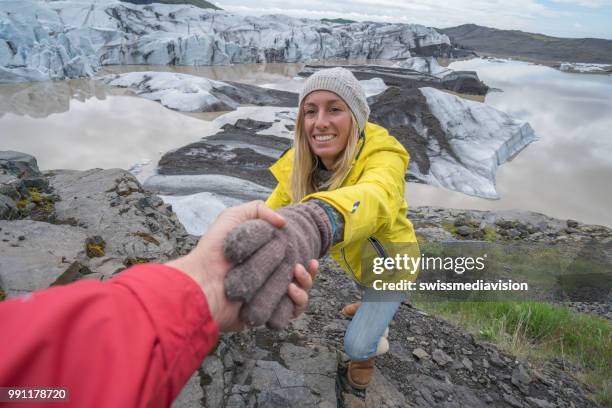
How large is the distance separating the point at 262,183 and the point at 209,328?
10.9 m

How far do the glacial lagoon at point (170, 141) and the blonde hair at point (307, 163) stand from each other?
10.7 metres

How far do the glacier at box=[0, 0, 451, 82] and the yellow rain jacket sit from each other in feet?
94.5

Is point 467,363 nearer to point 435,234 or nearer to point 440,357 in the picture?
point 440,357

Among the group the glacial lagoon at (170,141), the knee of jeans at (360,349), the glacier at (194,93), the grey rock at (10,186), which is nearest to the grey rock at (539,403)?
the knee of jeans at (360,349)

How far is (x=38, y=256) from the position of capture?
3.32 meters

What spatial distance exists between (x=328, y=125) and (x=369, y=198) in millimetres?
1049

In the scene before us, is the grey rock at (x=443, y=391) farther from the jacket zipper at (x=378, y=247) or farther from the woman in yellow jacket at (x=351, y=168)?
the jacket zipper at (x=378, y=247)

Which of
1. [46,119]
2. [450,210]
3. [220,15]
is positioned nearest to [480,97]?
[450,210]

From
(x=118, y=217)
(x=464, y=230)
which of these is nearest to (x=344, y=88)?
(x=118, y=217)

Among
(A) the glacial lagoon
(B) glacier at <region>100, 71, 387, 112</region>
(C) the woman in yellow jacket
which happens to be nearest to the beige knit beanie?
(C) the woman in yellow jacket

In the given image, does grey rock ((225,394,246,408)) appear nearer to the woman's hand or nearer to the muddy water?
the woman's hand

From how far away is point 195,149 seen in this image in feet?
47.9

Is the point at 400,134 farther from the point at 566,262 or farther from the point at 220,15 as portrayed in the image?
the point at 220,15

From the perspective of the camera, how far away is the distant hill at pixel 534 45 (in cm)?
8400
